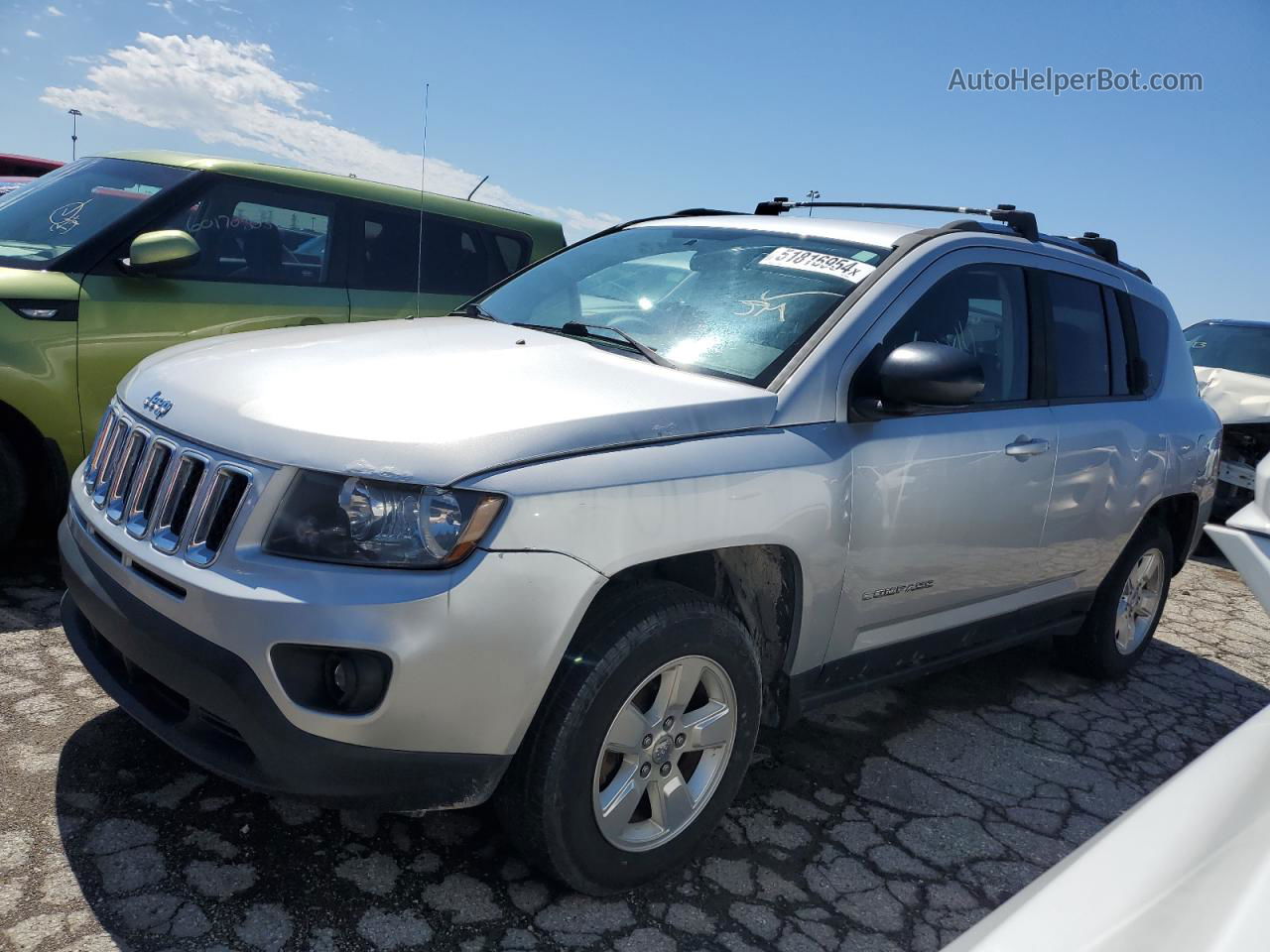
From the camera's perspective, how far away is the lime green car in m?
3.91

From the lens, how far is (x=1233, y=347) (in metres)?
8.45

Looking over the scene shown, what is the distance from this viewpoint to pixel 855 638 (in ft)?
9.51

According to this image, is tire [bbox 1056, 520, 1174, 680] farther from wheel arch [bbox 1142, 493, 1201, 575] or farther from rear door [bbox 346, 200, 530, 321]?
rear door [bbox 346, 200, 530, 321]

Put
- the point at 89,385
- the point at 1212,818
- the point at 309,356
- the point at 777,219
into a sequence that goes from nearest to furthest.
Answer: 1. the point at 1212,818
2. the point at 309,356
3. the point at 777,219
4. the point at 89,385

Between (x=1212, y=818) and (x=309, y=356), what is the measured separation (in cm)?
221

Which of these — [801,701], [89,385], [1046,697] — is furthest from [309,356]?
[1046,697]

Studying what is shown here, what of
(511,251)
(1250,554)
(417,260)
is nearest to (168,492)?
(1250,554)

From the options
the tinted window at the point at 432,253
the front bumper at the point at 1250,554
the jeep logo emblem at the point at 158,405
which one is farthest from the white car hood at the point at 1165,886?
the tinted window at the point at 432,253

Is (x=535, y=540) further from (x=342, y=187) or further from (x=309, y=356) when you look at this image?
(x=342, y=187)

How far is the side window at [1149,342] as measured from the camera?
163 inches

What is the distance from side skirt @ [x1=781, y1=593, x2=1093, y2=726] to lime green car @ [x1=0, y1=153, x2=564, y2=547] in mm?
2983

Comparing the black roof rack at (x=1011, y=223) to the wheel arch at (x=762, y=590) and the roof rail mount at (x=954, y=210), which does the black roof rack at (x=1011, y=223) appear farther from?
the wheel arch at (x=762, y=590)

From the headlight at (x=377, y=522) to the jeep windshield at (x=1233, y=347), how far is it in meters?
7.86

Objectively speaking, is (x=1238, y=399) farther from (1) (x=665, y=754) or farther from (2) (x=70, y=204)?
(2) (x=70, y=204)
